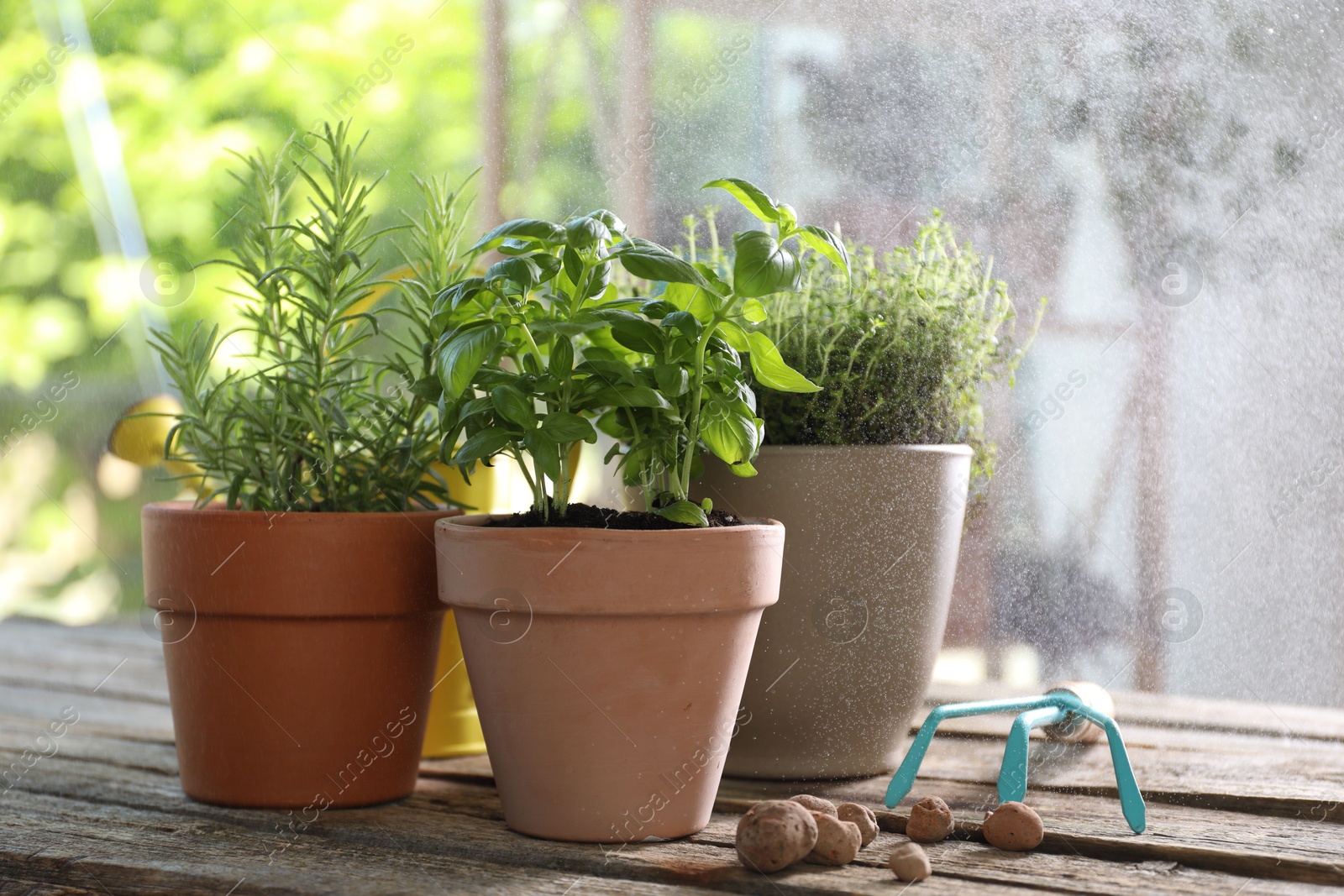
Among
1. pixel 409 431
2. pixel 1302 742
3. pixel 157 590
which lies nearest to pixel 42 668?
pixel 157 590

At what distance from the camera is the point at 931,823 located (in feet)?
2.55

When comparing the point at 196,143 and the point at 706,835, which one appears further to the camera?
the point at 196,143

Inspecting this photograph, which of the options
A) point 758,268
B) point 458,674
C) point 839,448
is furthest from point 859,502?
point 458,674

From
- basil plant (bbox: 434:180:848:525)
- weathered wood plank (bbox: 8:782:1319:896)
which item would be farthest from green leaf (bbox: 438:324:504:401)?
weathered wood plank (bbox: 8:782:1319:896)

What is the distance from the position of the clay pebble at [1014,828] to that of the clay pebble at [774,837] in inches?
5.5

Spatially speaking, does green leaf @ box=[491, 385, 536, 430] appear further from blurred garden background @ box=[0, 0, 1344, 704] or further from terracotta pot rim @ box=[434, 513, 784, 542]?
blurred garden background @ box=[0, 0, 1344, 704]

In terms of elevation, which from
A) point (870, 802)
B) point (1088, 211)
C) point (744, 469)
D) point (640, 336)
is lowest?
point (870, 802)

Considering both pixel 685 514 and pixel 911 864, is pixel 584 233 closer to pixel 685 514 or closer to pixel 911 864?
pixel 685 514

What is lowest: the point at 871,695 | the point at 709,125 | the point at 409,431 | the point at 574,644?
the point at 871,695

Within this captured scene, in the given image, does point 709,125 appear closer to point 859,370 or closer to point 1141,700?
point 859,370

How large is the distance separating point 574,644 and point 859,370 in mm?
377

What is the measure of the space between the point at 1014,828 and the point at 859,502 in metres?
0.29

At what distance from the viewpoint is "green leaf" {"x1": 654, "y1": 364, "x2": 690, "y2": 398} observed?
0.75m

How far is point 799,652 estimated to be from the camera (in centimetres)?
94
